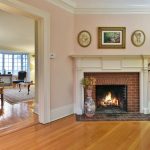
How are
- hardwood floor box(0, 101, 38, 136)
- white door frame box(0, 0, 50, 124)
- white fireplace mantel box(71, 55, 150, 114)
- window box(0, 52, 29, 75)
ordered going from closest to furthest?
hardwood floor box(0, 101, 38, 136)
white door frame box(0, 0, 50, 124)
white fireplace mantel box(71, 55, 150, 114)
window box(0, 52, 29, 75)

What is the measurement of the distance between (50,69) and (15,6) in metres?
1.38

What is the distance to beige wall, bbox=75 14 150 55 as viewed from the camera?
4.66 meters

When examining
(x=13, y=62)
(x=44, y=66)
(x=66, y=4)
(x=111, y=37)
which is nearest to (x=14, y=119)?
(x=44, y=66)

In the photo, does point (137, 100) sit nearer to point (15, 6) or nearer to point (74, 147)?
point (74, 147)

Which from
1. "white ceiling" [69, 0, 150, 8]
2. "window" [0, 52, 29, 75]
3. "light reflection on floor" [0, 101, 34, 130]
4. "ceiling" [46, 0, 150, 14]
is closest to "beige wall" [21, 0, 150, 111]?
"ceiling" [46, 0, 150, 14]

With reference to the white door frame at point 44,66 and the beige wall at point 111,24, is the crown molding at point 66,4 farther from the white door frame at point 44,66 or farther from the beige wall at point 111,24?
the white door frame at point 44,66

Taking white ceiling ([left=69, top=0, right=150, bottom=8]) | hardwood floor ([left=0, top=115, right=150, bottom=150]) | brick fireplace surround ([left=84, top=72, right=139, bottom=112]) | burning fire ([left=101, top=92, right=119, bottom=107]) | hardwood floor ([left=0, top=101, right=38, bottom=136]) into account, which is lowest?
hardwood floor ([left=0, top=115, right=150, bottom=150])

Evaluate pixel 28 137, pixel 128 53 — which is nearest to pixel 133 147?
pixel 28 137

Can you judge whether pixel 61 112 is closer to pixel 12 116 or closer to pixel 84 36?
pixel 12 116

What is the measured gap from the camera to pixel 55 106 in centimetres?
414

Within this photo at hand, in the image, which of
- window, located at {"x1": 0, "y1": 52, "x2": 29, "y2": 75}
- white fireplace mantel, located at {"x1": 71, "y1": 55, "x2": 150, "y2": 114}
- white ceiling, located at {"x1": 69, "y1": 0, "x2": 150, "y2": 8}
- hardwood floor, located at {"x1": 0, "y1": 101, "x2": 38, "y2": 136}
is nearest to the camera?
hardwood floor, located at {"x1": 0, "y1": 101, "x2": 38, "y2": 136}

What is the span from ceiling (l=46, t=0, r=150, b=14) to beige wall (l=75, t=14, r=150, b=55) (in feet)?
0.38

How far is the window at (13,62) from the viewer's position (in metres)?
11.9

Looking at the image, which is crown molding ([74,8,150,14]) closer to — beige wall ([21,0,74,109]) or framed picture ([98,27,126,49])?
beige wall ([21,0,74,109])
